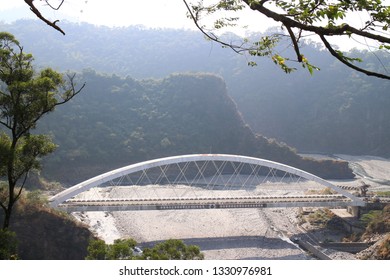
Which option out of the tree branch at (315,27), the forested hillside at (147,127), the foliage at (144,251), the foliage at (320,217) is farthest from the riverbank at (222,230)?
the tree branch at (315,27)

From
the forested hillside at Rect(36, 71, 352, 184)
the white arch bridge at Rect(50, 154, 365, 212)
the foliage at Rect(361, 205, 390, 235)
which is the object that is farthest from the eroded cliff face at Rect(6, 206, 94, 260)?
the forested hillside at Rect(36, 71, 352, 184)

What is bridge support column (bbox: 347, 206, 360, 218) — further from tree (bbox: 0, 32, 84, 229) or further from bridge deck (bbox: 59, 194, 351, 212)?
tree (bbox: 0, 32, 84, 229)

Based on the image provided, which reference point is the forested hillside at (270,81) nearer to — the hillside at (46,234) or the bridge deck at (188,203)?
the bridge deck at (188,203)

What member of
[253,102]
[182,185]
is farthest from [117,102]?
[253,102]

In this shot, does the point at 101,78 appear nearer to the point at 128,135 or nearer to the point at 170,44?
the point at 128,135

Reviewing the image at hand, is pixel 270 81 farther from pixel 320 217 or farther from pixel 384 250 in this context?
pixel 384 250
